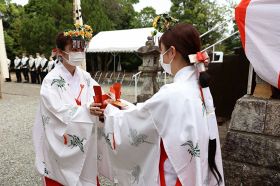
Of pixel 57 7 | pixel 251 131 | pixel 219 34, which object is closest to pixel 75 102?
pixel 251 131

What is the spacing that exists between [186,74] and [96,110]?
91 cm

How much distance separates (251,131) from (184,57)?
1.52 m

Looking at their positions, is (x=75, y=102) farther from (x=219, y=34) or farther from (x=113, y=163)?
(x=219, y=34)

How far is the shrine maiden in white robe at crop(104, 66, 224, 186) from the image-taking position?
179 centimetres

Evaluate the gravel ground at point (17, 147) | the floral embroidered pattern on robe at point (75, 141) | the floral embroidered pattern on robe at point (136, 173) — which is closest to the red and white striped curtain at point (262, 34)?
the floral embroidered pattern on robe at point (136, 173)

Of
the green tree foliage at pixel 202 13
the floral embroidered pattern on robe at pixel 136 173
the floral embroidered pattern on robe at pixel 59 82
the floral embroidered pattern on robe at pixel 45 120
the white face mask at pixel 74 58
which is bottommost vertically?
the floral embroidered pattern on robe at pixel 136 173

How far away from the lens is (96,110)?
2.44 m

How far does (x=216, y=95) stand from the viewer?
6.47 m

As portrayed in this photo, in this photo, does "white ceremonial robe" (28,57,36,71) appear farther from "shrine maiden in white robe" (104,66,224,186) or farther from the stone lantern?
"shrine maiden in white robe" (104,66,224,186)

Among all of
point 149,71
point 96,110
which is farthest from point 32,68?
point 96,110

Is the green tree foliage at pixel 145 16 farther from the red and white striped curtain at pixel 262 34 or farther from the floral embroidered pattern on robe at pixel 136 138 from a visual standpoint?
the floral embroidered pattern on robe at pixel 136 138

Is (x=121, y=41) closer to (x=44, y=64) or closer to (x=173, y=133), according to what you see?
(x=44, y=64)

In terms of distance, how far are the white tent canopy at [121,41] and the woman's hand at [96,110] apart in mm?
13039

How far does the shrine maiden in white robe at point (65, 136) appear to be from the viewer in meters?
2.59
